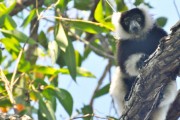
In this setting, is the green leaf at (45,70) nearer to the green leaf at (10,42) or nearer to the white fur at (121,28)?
the green leaf at (10,42)

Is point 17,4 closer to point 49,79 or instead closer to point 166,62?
point 49,79

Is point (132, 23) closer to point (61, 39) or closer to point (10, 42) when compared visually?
point (61, 39)

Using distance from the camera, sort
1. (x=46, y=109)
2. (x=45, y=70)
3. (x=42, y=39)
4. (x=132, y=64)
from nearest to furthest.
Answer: (x=132, y=64), (x=46, y=109), (x=45, y=70), (x=42, y=39)

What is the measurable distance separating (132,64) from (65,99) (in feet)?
2.88

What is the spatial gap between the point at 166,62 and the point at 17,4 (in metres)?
3.30

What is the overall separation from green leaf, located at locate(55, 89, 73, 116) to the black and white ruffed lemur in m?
0.45

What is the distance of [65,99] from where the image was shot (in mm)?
5883

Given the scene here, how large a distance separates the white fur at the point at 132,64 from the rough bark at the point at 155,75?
1412mm

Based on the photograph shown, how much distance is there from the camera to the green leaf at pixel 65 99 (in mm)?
5801

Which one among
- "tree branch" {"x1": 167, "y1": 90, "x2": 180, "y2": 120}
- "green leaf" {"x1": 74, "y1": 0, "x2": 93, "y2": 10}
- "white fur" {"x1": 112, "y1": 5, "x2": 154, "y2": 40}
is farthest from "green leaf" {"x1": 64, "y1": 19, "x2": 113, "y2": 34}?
"tree branch" {"x1": 167, "y1": 90, "x2": 180, "y2": 120}

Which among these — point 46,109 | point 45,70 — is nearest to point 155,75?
point 46,109

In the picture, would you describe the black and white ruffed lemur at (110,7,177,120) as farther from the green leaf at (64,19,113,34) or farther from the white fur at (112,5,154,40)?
the green leaf at (64,19,113,34)

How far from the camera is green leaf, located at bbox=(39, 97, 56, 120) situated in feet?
18.7

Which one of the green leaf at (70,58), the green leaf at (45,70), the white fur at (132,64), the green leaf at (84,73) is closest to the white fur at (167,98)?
the white fur at (132,64)
